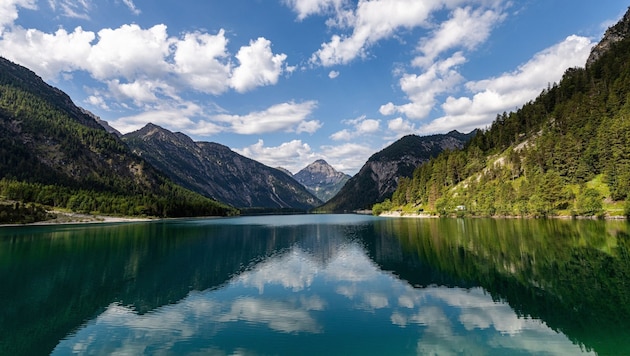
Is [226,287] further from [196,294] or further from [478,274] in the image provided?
[478,274]

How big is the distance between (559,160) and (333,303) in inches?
5388

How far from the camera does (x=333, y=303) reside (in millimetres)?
30688

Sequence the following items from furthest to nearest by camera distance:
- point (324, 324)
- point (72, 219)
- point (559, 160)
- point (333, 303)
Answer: point (72, 219)
point (559, 160)
point (333, 303)
point (324, 324)

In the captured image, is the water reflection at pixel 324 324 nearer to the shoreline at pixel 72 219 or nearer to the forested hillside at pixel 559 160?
the forested hillside at pixel 559 160

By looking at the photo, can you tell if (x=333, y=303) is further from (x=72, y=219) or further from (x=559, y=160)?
(x=72, y=219)

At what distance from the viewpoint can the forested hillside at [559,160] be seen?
10388cm

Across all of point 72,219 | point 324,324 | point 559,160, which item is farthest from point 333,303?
point 72,219

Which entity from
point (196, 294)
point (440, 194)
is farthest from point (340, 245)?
point (440, 194)

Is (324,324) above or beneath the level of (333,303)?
above

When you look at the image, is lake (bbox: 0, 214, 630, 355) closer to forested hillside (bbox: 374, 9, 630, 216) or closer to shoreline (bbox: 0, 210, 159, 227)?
forested hillside (bbox: 374, 9, 630, 216)

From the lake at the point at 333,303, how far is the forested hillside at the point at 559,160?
6156 cm

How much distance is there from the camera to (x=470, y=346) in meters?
20.0

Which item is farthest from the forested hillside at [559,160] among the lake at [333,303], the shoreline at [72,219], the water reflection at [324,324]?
the shoreline at [72,219]

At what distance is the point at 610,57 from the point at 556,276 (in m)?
208
